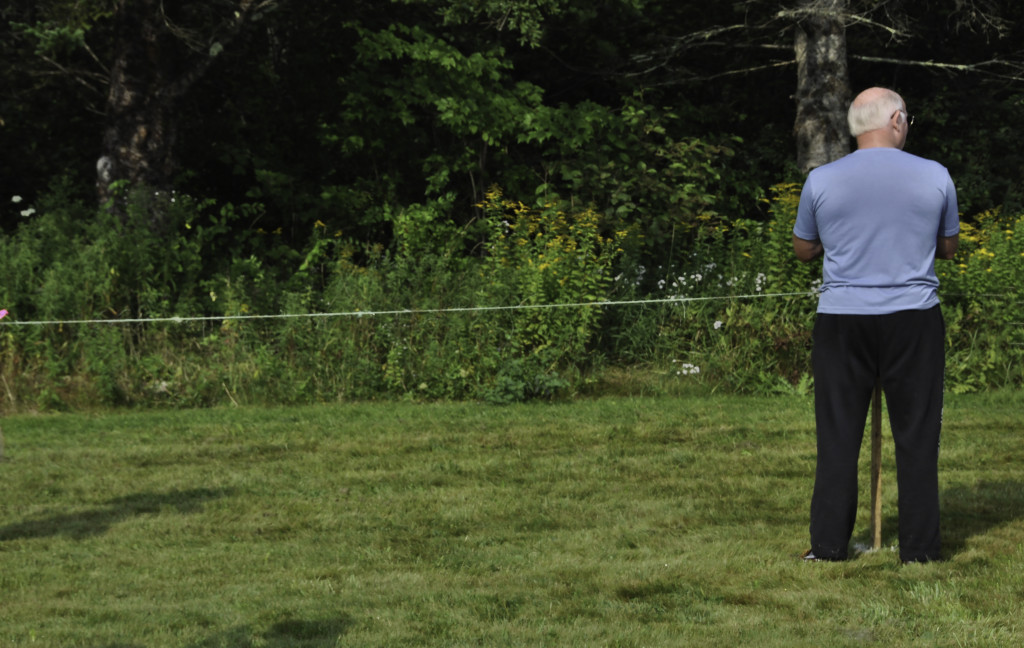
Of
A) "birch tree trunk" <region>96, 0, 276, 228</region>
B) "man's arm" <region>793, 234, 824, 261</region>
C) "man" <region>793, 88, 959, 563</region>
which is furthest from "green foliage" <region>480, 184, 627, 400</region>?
"man" <region>793, 88, 959, 563</region>

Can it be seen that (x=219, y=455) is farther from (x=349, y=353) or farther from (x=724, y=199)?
(x=724, y=199)

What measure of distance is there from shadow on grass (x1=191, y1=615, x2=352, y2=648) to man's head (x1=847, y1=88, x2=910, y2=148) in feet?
10.3

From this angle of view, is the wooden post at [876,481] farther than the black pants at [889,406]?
Yes

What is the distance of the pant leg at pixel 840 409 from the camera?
5.72m

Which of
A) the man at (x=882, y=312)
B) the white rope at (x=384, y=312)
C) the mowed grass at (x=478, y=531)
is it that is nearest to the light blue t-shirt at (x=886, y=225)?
the man at (x=882, y=312)

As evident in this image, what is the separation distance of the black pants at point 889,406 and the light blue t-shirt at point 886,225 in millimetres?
93

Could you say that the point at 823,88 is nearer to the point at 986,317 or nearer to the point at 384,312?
the point at 986,317

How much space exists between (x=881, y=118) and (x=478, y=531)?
3.03 metres

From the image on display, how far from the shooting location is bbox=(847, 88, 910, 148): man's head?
5738mm

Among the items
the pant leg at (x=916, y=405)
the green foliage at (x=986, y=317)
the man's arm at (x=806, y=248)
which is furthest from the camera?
the green foliage at (x=986, y=317)

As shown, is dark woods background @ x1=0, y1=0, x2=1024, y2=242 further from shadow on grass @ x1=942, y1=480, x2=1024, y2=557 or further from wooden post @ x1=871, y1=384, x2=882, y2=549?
wooden post @ x1=871, y1=384, x2=882, y2=549

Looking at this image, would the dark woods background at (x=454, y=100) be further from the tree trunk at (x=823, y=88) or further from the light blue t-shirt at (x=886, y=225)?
the light blue t-shirt at (x=886, y=225)

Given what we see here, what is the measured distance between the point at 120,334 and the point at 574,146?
6637 millimetres

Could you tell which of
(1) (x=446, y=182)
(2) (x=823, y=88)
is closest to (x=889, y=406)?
(2) (x=823, y=88)
